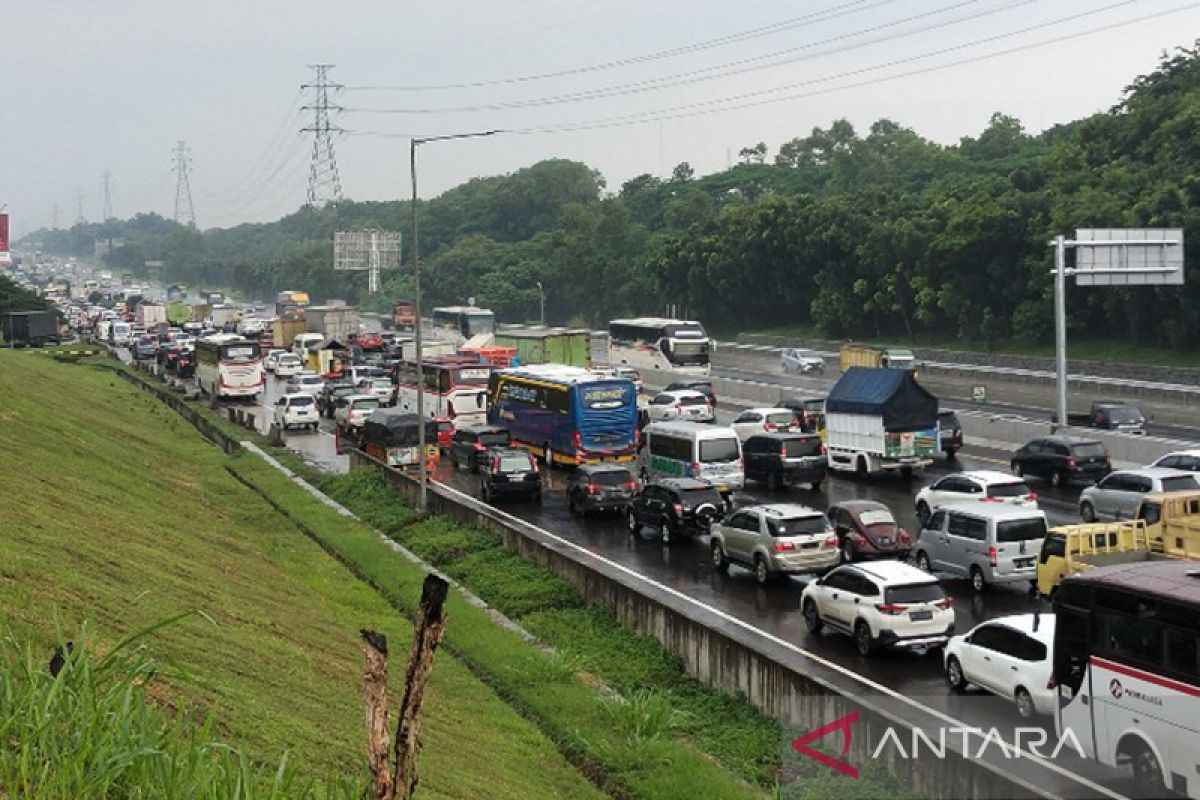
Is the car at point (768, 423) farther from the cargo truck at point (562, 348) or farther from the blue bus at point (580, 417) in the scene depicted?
the cargo truck at point (562, 348)

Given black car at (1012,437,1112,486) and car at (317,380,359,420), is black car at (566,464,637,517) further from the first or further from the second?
car at (317,380,359,420)

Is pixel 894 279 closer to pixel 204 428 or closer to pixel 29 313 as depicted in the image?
pixel 204 428

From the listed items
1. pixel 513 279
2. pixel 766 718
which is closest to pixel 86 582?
pixel 766 718

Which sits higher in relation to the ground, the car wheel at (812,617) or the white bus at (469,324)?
the white bus at (469,324)

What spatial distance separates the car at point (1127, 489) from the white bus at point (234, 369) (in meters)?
51.5

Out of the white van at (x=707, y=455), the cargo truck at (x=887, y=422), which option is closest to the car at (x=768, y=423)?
the cargo truck at (x=887, y=422)

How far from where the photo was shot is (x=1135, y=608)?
1463 cm

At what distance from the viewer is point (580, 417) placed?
46094mm

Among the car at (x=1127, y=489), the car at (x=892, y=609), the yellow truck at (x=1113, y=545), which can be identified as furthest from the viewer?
the car at (x=1127, y=489)

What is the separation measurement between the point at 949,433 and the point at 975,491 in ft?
42.8

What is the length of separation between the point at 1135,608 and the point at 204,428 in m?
52.7

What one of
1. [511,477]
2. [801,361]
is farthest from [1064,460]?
[801,361]

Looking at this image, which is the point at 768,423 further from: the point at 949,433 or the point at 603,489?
the point at 603,489

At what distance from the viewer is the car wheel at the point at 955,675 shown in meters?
19.7
